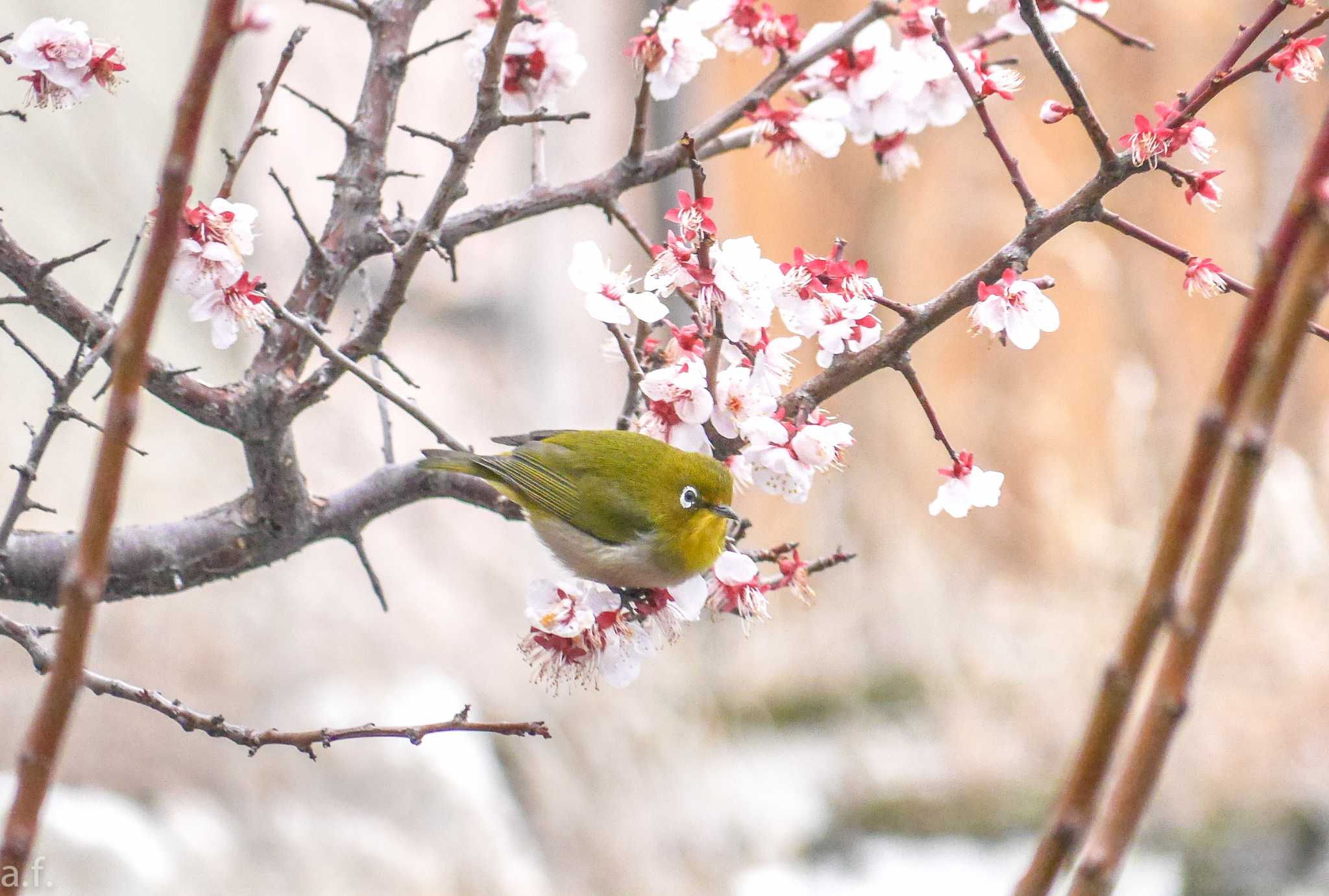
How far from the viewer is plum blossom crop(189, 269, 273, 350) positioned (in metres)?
1.08

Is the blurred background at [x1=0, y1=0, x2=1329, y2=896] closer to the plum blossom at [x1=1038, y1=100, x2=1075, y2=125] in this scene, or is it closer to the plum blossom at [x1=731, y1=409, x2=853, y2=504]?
the plum blossom at [x1=731, y1=409, x2=853, y2=504]

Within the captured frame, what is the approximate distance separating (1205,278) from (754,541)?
128 inches

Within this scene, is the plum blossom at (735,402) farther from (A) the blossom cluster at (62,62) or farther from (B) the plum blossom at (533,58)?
(A) the blossom cluster at (62,62)

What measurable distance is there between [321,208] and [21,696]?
176cm

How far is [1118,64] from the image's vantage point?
4.05 meters

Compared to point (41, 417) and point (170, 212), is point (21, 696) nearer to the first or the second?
point (41, 417)

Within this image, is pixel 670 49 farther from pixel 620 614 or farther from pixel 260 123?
pixel 620 614

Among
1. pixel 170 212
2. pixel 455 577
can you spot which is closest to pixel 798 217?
pixel 455 577

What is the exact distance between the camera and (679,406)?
107 centimetres

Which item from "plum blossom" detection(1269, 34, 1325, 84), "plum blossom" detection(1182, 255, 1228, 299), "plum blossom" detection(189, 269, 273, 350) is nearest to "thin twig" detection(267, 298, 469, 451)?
"plum blossom" detection(189, 269, 273, 350)

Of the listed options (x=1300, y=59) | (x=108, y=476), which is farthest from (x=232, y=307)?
(x=1300, y=59)

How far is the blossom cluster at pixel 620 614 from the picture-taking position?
1050 millimetres

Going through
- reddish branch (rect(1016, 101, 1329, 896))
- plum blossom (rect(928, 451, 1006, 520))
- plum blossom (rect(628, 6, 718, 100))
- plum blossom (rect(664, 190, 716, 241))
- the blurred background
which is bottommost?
reddish branch (rect(1016, 101, 1329, 896))

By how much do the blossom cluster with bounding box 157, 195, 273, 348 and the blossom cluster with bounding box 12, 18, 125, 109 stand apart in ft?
0.65
